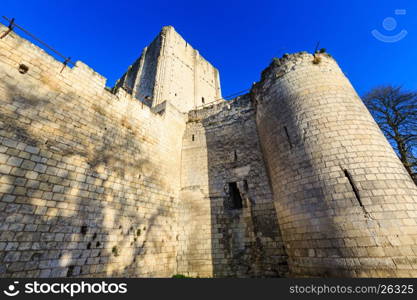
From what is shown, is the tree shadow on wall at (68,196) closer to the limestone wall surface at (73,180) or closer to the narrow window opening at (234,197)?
the limestone wall surface at (73,180)

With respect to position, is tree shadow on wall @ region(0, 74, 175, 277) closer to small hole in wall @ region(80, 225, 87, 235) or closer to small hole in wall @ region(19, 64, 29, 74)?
small hole in wall @ region(80, 225, 87, 235)

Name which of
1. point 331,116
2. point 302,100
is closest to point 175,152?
point 302,100

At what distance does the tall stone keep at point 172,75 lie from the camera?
1399cm

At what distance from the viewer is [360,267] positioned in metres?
4.15

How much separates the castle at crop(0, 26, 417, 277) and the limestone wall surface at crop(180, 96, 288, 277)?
0.05m

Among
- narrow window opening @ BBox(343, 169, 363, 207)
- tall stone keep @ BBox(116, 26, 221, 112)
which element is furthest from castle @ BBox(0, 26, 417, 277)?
tall stone keep @ BBox(116, 26, 221, 112)

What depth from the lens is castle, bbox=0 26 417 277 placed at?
4.34 m

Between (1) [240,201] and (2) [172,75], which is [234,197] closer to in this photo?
(1) [240,201]

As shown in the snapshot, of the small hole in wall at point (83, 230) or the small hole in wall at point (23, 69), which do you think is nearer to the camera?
the small hole in wall at point (83, 230)

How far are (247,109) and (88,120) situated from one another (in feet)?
23.2

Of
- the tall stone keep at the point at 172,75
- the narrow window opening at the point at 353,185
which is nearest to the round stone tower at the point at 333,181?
the narrow window opening at the point at 353,185

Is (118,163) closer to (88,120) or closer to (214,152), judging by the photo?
(88,120)

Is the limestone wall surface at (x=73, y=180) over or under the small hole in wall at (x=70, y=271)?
over

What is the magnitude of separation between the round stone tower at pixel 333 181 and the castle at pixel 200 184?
0.03 metres
